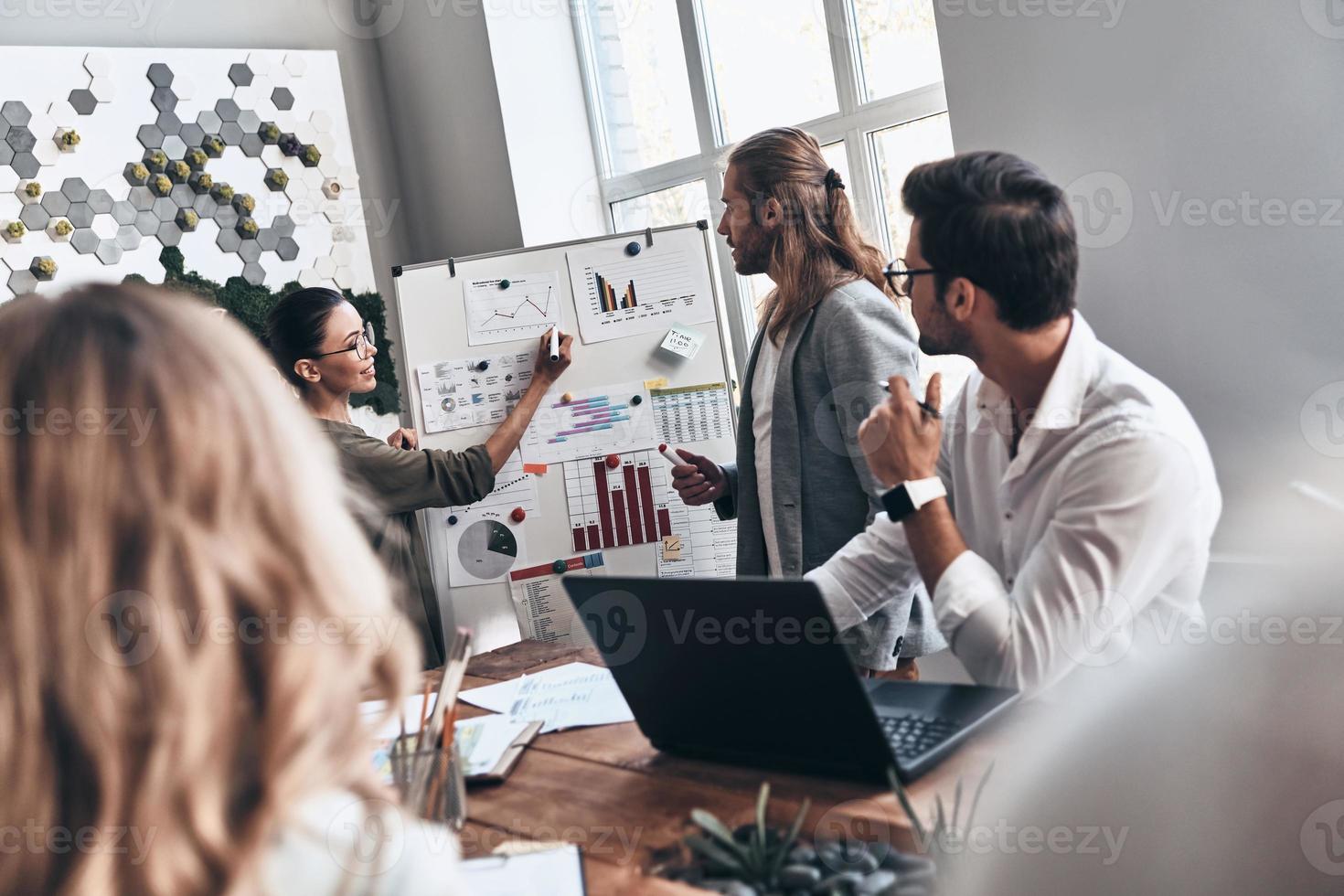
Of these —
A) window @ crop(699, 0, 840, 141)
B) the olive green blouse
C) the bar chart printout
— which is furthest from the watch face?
window @ crop(699, 0, 840, 141)

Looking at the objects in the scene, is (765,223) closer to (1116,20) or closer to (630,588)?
(1116,20)

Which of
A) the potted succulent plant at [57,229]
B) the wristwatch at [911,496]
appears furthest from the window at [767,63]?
the potted succulent plant at [57,229]

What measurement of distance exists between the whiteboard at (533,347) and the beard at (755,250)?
571 mm

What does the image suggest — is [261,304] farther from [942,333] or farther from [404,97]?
[942,333]

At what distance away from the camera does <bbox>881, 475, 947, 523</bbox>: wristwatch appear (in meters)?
1.46

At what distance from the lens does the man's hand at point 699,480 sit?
2.60m

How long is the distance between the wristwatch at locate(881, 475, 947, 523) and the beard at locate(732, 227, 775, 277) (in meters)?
0.99

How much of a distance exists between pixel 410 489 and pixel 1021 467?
1.61 meters

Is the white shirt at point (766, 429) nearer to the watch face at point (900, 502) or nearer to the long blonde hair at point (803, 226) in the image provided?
the long blonde hair at point (803, 226)

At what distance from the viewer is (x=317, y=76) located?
3.69 metres

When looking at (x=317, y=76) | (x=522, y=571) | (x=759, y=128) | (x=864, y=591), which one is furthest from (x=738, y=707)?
(x=317, y=76)

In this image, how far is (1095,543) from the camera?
A: 1.28m

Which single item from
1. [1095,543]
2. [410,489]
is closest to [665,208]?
[410,489]

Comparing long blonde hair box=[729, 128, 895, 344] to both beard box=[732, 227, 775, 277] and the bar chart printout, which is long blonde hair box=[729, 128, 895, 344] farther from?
the bar chart printout
